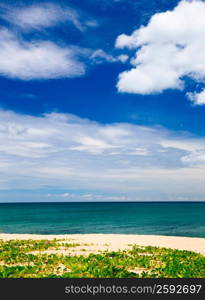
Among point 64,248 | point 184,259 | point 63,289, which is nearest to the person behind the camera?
point 63,289

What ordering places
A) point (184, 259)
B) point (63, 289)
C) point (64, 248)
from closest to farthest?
point (63, 289) < point (184, 259) < point (64, 248)

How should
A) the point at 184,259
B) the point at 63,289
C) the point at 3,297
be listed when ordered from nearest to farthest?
the point at 3,297, the point at 63,289, the point at 184,259

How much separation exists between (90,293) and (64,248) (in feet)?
42.0

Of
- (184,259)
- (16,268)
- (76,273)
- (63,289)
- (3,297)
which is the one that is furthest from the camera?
(184,259)

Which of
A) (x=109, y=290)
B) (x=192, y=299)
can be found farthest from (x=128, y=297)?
(x=192, y=299)

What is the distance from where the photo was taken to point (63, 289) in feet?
33.6

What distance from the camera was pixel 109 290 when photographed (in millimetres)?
10250

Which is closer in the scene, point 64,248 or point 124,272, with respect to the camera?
point 124,272

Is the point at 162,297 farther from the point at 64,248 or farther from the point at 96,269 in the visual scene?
the point at 64,248

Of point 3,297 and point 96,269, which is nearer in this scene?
point 3,297

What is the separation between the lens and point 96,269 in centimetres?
1407

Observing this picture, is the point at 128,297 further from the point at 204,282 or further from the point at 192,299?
the point at 204,282

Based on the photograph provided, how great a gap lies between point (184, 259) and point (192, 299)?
874cm

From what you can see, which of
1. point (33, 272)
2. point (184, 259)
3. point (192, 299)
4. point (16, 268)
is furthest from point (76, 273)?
point (184, 259)
